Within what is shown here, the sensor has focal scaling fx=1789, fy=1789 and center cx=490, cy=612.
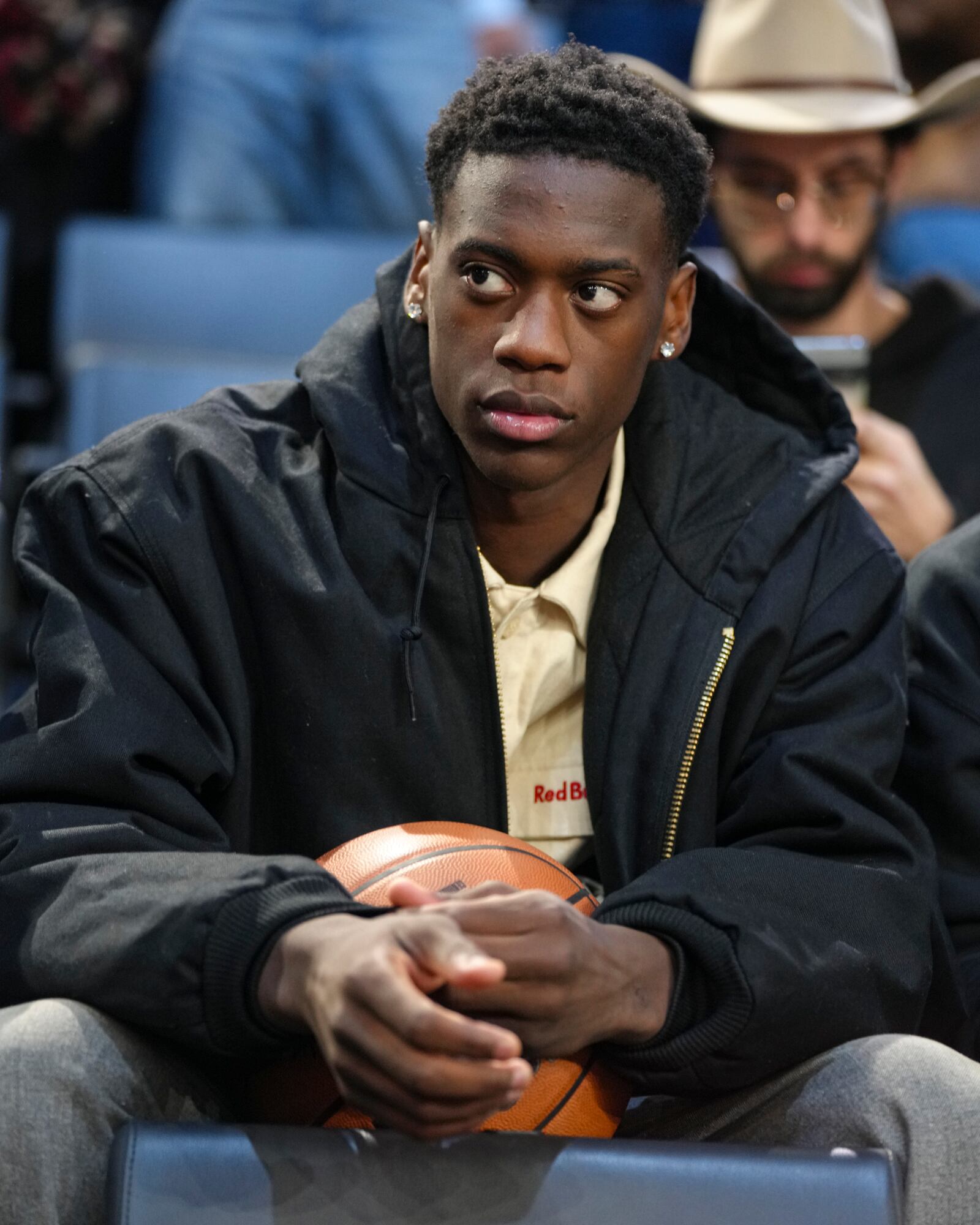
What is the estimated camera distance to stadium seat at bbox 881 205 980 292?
463 centimetres

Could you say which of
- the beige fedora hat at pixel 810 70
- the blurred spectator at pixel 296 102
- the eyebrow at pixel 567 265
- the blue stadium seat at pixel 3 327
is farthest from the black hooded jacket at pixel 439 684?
the blurred spectator at pixel 296 102

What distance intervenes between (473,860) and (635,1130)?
395 mm

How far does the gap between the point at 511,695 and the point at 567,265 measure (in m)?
0.56

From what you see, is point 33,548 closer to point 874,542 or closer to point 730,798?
point 730,798

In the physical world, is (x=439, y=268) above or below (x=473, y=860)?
above

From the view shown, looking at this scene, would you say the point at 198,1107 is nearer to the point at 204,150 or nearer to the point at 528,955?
the point at 528,955

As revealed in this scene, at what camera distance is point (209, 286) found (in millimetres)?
4316

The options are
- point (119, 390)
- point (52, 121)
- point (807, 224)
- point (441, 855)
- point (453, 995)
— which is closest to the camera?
point (453, 995)

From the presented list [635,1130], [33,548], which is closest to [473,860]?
[635,1130]

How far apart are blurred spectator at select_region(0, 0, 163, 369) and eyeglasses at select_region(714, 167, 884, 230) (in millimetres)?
1544

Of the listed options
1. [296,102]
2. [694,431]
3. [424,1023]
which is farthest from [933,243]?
[424,1023]

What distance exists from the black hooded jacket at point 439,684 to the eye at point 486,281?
18 centimetres

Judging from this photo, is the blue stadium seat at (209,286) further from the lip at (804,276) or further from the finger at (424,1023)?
the finger at (424,1023)

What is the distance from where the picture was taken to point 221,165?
4391mm
